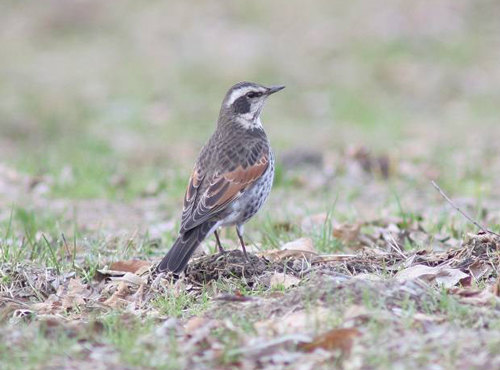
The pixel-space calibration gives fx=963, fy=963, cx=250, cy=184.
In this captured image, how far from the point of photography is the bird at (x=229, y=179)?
7.16m

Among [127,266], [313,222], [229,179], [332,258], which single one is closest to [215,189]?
[229,179]

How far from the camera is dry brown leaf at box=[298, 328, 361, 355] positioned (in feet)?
16.2

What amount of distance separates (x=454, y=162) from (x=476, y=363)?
27.1 ft

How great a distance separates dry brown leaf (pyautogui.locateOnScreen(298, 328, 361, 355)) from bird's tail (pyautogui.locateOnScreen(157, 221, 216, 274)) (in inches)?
76.5

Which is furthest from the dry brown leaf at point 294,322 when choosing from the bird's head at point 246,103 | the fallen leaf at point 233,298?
the bird's head at point 246,103

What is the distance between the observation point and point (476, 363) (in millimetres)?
4664

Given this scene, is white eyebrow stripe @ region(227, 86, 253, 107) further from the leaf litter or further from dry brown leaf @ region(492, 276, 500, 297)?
dry brown leaf @ region(492, 276, 500, 297)

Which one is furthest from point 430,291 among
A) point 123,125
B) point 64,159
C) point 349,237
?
point 123,125

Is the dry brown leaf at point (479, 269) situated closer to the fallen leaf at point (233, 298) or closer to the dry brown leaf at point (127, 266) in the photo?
the fallen leaf at point (233, 298)

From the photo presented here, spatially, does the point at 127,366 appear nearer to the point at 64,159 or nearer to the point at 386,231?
the point at 386,231

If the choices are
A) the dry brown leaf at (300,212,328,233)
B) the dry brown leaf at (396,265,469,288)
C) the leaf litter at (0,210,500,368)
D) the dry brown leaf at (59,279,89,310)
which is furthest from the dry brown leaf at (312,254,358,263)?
the dry brown leaf at (59,279,89,310)

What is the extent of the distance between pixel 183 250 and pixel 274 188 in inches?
186

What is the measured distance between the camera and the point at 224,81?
18641mm

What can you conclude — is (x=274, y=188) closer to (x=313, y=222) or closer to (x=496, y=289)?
(x=313, y=222)
